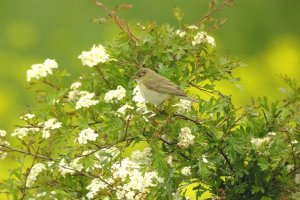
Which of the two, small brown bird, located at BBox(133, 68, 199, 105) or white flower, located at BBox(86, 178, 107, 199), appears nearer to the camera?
white flower, located at BBox(86, 178, 107, 199)

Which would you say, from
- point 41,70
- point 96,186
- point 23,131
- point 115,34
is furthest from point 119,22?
point 115,34

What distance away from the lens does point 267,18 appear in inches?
405

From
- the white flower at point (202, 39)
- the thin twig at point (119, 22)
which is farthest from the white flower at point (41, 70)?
the white flower at point (202, 39)

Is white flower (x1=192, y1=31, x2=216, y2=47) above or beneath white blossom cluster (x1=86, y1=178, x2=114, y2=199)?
above

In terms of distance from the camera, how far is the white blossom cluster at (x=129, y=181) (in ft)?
12.9

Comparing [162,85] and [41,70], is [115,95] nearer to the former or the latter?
[162,85]

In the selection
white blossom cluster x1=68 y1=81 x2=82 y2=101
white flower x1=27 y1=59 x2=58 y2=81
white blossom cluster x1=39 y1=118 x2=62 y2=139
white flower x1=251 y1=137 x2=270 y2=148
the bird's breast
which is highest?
white flower x1=27 y1=59 x2=58 y2=81

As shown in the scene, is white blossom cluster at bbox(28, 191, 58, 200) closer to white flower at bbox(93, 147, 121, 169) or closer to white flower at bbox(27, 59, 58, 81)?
white flower at bbox(93, 147, 121, 169)

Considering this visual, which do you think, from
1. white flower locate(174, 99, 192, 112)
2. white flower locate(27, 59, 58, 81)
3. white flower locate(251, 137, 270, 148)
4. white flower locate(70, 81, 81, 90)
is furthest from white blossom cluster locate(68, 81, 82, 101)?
white flower locate(251, 137, 270, 148)

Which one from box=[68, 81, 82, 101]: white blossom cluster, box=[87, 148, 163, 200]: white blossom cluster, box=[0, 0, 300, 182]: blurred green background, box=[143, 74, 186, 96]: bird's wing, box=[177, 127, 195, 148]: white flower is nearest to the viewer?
box=[177, 127, 195, 148]: white flower

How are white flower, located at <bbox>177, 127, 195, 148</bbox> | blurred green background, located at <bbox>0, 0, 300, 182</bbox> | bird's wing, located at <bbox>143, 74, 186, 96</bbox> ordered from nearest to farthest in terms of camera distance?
white flower, located at <bbox>177, 127, 195, 148</bbox> < bird's wing, located at <bbox>143, 74, 186, 96</bbox> < blurred green background, located at <bbox>0, 0, 300, 182</bbox>

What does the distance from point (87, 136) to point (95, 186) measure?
0.78 ft

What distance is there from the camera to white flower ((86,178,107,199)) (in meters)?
3.94

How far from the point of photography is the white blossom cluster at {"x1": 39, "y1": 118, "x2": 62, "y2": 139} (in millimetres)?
4027
